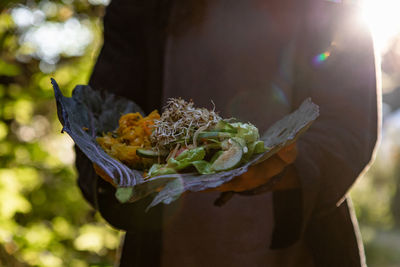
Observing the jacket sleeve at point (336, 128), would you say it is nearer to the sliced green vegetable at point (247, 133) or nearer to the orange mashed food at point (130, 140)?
the sliced green vegetable at point (247, 133)

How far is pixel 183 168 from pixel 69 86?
2.23 m

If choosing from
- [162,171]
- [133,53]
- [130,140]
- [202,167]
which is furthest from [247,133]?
[133,53]

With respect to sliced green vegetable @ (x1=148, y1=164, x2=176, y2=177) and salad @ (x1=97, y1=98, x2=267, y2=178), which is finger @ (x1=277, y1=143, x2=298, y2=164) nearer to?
salad @ (x1=97, y1=98, x2=267, y2=178)

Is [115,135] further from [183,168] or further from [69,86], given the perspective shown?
[69,86]

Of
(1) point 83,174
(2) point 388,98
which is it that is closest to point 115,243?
(1) point 83,174

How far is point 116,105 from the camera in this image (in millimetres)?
1562

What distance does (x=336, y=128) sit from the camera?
1.50m

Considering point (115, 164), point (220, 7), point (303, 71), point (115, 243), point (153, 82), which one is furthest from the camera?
point (115, 243)

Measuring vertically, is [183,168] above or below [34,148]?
below

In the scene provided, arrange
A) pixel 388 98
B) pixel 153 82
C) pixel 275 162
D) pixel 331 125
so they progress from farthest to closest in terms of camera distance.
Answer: pixel 388 98
pixel 153 82
pixel 331 125
pixel 275 162

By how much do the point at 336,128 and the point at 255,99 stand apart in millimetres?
396

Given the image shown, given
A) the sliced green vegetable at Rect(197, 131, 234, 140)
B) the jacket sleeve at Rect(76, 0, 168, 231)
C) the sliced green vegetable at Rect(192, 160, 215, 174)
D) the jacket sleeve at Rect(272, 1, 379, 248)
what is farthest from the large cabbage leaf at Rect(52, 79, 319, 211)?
the jacket sleeve at Rect(76, 0, 168, 231)

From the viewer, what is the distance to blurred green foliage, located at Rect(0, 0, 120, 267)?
8.07 feet

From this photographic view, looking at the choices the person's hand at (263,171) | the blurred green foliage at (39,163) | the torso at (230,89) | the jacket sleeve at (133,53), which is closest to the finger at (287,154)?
the person's hand at (263,171)
